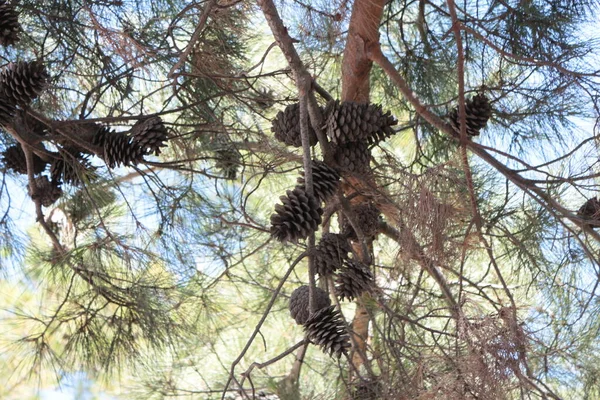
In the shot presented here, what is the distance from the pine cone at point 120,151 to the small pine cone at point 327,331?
0.48 metres

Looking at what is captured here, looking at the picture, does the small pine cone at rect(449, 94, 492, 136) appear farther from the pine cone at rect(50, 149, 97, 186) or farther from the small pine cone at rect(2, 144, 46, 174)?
the small pine cone at rect(2, 144, 46, 174)

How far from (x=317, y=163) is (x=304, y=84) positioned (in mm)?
121

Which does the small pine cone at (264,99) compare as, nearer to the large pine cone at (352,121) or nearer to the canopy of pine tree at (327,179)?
the canopy of pine tree at (327,179)

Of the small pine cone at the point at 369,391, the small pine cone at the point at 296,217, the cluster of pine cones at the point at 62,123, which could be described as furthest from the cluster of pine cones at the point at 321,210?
the cluster of pine cones at the point at 62,123

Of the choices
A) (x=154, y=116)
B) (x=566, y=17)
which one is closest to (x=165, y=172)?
(x=154, y=116)

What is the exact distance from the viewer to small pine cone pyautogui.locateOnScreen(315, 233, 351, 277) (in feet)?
4.52

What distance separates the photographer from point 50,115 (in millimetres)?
1965

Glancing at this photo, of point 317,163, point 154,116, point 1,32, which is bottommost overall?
point 317,163

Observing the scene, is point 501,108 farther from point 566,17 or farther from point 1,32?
point 1,32

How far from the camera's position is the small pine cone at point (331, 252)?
4.52ft

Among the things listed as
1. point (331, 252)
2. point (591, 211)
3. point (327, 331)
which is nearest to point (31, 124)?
point (331, 252)

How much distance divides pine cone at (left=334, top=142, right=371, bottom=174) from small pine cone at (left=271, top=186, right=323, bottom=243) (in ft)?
0.68

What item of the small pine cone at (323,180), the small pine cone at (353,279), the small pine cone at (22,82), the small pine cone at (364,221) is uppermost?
Result: the small pine cone at (22,82)

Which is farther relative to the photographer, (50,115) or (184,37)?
(184,37)
